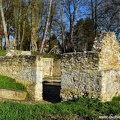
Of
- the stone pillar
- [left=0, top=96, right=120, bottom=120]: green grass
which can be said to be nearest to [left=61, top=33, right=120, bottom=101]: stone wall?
[left=0, top=96, right=120, bottom=120]: green grass

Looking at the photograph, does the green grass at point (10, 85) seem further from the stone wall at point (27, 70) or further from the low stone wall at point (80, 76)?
the low stone wall at point (80, 76)

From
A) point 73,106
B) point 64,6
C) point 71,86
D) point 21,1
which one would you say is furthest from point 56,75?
point 73,106

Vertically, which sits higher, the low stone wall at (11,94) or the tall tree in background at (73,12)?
the tall tree in background at (73,12)

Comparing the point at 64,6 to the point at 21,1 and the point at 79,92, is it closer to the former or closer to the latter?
the point at 21,1

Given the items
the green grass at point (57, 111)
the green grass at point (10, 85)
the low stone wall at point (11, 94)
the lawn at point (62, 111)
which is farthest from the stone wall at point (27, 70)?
the green grass at point (57, 111)

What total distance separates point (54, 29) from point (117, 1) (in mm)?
10739

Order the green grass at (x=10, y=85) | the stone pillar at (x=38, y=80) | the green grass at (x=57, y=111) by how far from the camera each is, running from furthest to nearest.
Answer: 1. the green grass at (x=10, y=85)
2. the stone pillar at (x=38, y=80)
3. the green grass at (x=57, y=111)

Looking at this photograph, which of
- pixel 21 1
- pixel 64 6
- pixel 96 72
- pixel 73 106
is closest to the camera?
pixel 73 106

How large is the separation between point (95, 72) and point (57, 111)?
2.76m

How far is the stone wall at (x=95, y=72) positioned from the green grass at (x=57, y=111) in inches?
38.2

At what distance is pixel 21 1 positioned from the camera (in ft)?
94.1

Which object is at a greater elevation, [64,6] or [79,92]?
[64,6]

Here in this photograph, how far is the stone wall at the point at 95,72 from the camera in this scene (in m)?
10.5

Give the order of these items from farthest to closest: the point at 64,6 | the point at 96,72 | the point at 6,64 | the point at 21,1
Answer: the point at 64,6 → the point at 21,1 → the point at 6,64 → the point at 96,72
